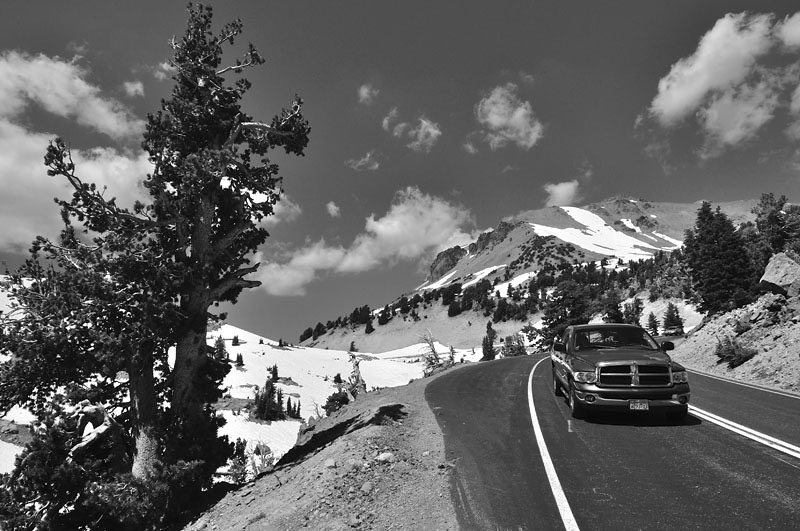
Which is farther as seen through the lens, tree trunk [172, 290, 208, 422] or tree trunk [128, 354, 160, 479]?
tree trunk [172, 290, 208, 422]

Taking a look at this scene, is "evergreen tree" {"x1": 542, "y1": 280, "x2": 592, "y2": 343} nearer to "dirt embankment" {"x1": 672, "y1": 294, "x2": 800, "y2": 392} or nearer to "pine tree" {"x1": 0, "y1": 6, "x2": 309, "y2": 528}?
"dirt embankment" {"x1": 672, "y1": 294, "x2": 800, "y2": 392}

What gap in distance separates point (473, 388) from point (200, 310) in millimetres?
10980

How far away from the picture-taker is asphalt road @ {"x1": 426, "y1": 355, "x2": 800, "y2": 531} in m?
4.93

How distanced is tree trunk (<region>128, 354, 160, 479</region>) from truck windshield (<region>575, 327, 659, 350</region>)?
10.1m

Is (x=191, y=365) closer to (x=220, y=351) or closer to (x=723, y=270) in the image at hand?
(x=220, y=351)

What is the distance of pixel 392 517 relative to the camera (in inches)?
223

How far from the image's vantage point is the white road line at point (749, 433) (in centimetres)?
677

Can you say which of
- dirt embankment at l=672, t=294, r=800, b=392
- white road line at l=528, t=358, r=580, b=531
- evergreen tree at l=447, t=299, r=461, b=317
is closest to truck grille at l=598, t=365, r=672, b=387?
white road line at l=528, t=358, r=580, b=531

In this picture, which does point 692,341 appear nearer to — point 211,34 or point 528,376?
point 528,376

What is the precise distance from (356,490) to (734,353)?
20559 mm

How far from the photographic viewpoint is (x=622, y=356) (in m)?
8.80

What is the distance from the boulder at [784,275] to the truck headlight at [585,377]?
18.9 m

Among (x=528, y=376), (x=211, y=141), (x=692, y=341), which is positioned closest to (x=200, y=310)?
(x=211, y=141)

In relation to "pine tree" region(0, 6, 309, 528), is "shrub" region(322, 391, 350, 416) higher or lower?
lower
